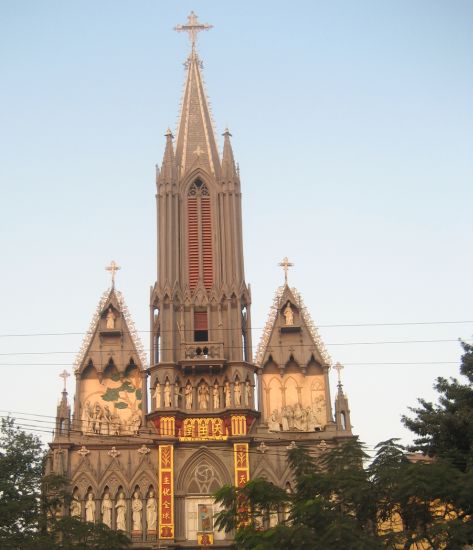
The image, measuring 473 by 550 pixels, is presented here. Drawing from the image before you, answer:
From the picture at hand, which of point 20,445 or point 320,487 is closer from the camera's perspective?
point 320,487

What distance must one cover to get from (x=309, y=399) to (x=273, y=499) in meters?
17.5

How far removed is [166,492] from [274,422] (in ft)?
19.8

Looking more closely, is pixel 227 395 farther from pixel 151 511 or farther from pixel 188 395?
pixel 151 511

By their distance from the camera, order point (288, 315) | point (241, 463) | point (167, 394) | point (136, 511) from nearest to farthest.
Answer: point (136, 511)
point (241, 463)
point (167, 394)
point (288, 315)

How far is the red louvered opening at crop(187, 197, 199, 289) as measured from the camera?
165 ft

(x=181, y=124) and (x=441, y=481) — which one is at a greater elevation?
(x=181, y=124)

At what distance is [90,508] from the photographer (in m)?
45.0

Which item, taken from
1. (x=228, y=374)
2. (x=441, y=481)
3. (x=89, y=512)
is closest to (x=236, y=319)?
(x=228, y=374)

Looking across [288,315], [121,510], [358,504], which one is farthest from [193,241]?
[358,504]

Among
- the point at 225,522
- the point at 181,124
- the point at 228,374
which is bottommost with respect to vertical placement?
the point at 225,522

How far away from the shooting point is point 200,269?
50.4m

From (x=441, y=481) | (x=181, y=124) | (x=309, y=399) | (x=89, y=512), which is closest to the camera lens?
(x=441, y=481)

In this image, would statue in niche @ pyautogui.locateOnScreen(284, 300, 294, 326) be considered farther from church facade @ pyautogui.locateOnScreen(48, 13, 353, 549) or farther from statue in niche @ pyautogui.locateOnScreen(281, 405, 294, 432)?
statue in niche @ pyautogui.locateOnScreen(281, 405, 294, 432)

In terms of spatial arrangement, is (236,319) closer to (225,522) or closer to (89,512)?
(89,512)
